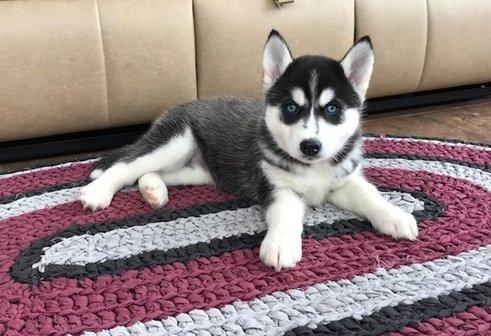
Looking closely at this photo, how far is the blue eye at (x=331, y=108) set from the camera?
128 centimetres

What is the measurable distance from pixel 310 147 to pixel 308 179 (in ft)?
0.52

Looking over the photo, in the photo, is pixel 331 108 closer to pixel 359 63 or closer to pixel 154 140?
pixel 359 63

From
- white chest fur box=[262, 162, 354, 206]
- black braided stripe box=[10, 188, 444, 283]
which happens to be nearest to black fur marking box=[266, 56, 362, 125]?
white chest fur box=[262, 162, 354, 206]

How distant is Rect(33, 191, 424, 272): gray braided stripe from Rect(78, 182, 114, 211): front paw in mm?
143

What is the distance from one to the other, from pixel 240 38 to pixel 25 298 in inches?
48.0

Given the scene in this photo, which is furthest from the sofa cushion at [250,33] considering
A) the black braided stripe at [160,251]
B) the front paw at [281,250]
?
the front paw at [281,250]

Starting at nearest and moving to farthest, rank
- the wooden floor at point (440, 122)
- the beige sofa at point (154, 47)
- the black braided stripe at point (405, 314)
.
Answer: the black braided stripe at point (405, 314) < the beige sofa at point (154, 47) < the wooden floor at point (440, 122)

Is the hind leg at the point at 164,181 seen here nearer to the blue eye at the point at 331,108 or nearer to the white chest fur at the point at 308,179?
the white chest fur at the point at 308,179

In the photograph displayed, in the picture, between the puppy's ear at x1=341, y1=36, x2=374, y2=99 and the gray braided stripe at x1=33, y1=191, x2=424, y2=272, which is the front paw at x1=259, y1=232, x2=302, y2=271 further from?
the puppy's ear at x1=341, y1=36, x2=374, y2=99

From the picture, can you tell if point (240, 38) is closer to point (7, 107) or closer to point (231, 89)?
point (231, 89)

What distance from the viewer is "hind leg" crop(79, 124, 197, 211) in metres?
1.44

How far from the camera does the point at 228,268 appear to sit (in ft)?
3.79

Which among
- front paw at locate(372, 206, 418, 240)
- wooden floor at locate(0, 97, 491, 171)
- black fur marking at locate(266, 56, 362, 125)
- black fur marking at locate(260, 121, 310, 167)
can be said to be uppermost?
black fur marking at locate(266, 56, 362, 125)

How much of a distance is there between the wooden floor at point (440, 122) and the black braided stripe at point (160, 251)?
69 centimetres
